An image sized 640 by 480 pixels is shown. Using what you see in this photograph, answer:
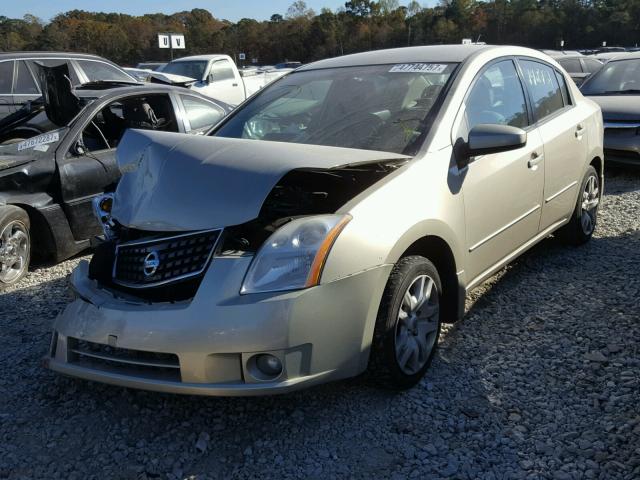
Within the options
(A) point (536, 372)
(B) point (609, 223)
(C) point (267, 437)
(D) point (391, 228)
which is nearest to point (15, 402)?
(C) point (267, 437)

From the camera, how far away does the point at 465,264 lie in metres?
3.38

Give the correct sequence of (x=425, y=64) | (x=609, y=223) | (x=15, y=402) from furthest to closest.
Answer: (x=609, y=223) → (x=425, y=64) → (x=15, y=402)

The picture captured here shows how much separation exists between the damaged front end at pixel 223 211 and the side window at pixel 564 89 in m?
2.46

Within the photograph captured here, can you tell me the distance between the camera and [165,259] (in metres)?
2.74

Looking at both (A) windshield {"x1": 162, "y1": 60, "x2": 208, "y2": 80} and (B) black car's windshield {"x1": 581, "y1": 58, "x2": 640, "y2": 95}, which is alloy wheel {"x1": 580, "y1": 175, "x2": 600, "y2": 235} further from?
(A) windshield {"x1": 162, "y1": 60, "x2": 208, "y2": 80}

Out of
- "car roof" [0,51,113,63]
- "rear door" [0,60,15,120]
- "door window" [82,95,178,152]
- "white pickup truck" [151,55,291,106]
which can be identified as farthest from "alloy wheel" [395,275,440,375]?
"white pickup truck" [151,55,291,106]

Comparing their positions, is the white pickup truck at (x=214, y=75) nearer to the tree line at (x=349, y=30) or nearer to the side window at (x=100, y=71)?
the side window at (x=100, y=71)

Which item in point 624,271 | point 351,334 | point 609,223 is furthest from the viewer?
point 609,223

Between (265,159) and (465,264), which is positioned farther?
(465,264)

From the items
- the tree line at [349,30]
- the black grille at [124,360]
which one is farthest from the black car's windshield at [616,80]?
the tree line at [349,30]

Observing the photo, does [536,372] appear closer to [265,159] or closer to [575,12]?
[265,159]

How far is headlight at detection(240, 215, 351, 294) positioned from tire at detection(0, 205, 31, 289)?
299 cm

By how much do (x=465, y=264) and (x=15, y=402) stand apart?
2.48 meters

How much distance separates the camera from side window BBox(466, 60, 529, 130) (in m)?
3.64
